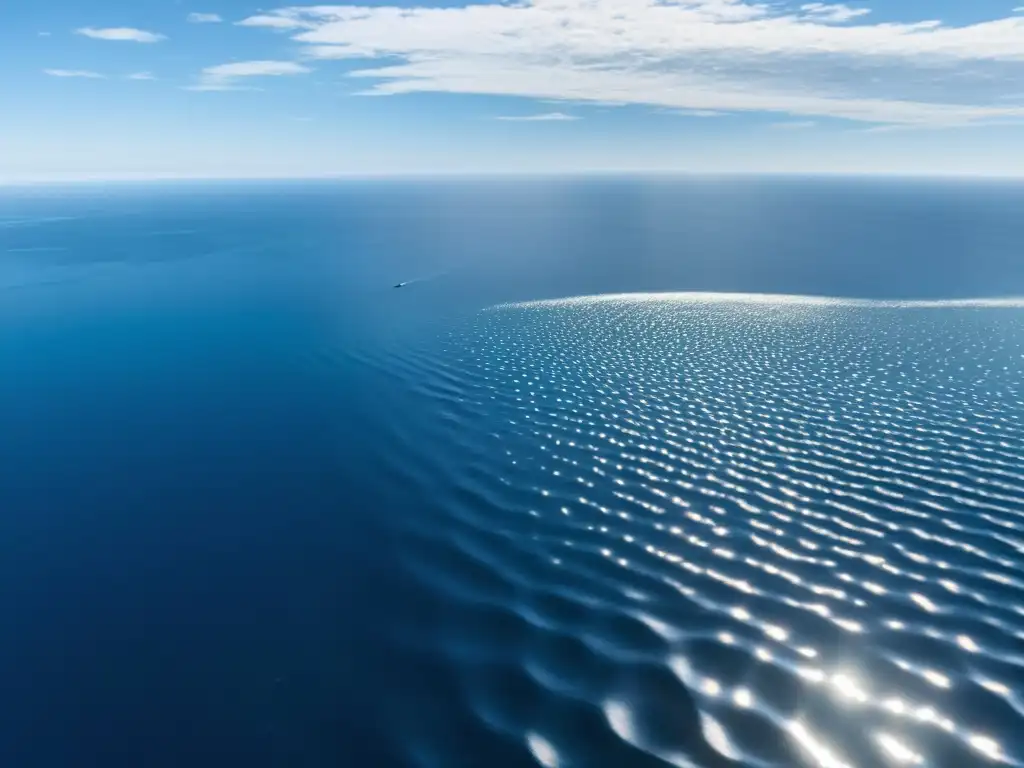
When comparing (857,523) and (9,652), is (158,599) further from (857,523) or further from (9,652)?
(857,523)

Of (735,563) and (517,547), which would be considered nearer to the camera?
(735,563)

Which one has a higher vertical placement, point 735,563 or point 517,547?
point 517,547

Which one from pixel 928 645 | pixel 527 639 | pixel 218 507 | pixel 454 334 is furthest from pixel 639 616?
pixel 454 334

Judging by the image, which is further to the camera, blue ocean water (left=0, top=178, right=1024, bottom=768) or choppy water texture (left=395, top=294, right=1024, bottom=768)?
blue ocean water (left=0, top=178, right=1024, bottom=768)

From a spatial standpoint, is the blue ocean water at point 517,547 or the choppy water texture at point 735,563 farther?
the blue ocean water at point 517,547
